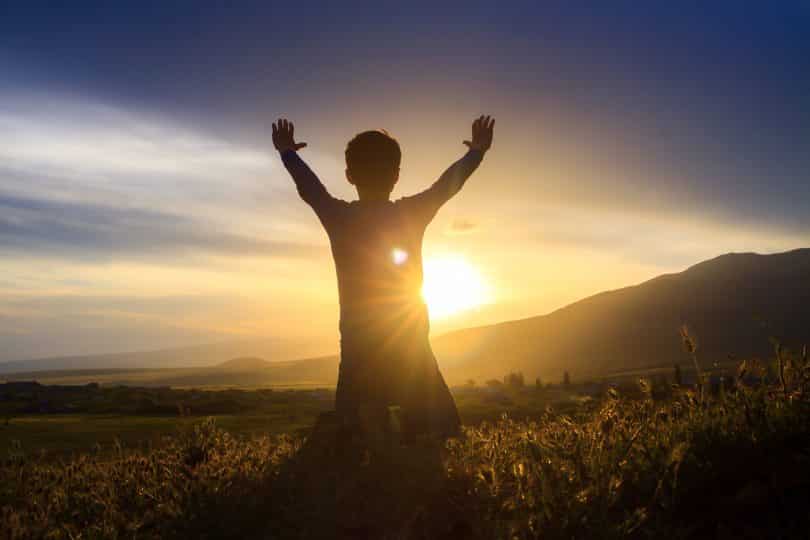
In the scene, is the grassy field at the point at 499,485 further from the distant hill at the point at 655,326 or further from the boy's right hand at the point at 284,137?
the distant hill at the point at 655,326

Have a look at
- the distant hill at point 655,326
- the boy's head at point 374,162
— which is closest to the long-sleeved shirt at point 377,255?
the boy's head at point 374,162

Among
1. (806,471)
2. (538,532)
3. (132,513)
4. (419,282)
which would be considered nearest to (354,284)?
(419,282)

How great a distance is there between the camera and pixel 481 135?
6105 mm

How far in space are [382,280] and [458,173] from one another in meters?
1.34

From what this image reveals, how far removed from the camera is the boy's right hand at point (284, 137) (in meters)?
5.87

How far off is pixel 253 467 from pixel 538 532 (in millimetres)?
2476

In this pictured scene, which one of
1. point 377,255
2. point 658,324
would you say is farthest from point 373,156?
point 658,324

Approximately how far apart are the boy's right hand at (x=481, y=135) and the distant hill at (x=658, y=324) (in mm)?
126433

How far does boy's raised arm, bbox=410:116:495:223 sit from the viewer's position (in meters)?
5.78

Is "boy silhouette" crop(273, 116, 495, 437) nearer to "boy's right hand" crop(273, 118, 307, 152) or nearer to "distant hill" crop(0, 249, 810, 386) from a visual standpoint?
"boy's right hand" crop(273, 118, 307, 152)

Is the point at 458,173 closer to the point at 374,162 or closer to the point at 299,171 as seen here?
the point at 374,162

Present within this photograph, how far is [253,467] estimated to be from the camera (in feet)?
14.6

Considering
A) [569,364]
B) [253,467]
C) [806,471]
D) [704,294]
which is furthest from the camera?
[704,294]

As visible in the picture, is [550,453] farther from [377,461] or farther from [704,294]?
[704,294]
